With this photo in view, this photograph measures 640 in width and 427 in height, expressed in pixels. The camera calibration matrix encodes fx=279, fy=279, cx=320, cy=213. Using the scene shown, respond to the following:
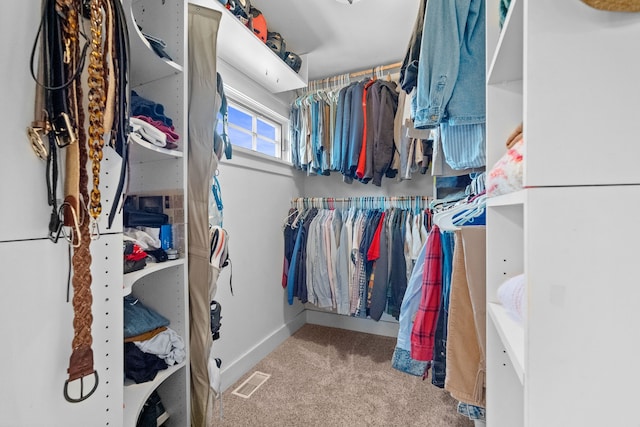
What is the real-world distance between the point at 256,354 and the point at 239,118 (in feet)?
6.17

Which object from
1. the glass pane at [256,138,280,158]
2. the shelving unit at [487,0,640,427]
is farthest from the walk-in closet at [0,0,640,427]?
the glass pane at [256,138,280,158]

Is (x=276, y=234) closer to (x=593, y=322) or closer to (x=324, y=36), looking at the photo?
(x=324, y=36)

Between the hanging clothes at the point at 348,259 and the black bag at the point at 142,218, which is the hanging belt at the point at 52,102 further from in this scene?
the hanging clothes at the point at 348,259

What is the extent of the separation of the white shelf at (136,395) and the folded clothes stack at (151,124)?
0.88m

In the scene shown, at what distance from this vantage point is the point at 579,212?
15.8 inches

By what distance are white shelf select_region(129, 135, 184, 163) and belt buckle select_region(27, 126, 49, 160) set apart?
41 cm

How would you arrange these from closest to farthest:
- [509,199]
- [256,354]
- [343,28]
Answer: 1. [509,199]
2. [343,28]
3. [256,354]

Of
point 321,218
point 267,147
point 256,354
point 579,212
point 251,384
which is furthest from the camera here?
point 267,147

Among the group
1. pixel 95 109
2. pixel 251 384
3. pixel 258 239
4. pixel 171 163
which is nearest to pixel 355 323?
pixel 251 384

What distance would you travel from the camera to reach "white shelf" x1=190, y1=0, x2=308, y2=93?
1574mm

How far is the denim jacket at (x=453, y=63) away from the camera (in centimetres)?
100

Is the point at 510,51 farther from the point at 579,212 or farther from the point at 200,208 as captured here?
the point at 200,208

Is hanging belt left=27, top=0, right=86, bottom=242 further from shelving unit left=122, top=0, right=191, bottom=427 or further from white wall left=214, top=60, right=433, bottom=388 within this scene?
white wall left=214, top=60, right=433, bottom=388

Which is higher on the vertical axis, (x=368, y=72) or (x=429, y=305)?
(x=368, y=72)
